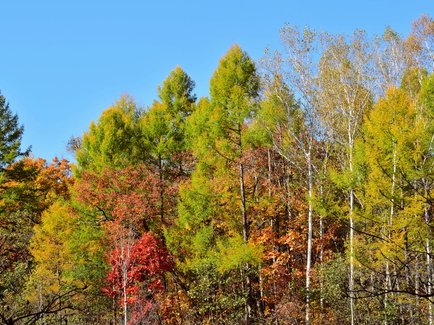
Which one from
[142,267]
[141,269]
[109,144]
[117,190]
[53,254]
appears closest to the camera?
[142,267]

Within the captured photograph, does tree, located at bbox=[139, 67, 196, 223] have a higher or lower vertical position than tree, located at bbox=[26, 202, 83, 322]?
higher

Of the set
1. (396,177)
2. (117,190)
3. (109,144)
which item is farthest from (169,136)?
(396,177)

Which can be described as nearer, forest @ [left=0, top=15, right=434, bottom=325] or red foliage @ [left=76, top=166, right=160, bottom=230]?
forest @ [left=0, top=15, right=434, bottom=325]

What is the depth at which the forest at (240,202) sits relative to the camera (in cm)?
1547

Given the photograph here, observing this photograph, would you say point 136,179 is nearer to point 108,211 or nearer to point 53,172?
point 108,211

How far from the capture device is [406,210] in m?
13.6

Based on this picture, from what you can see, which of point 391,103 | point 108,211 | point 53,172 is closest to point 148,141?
point 108,211

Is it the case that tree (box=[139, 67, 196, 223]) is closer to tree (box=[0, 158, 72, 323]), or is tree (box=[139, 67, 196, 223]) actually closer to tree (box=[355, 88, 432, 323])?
tree (box=[0, 158, 72, 323])

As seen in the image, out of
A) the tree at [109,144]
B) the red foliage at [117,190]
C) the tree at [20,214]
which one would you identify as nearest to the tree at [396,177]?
the tree at [20,214]

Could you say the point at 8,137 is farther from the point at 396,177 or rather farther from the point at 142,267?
the point at 396,177

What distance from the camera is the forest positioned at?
15.5 metres

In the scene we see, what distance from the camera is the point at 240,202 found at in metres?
20.0

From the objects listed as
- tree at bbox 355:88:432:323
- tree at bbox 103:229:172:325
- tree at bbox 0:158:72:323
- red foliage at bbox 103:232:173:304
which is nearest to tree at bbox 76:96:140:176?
tree at bbox 0:158:72:323

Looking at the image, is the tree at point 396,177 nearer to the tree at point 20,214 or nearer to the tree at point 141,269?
the tree at point 141,269
